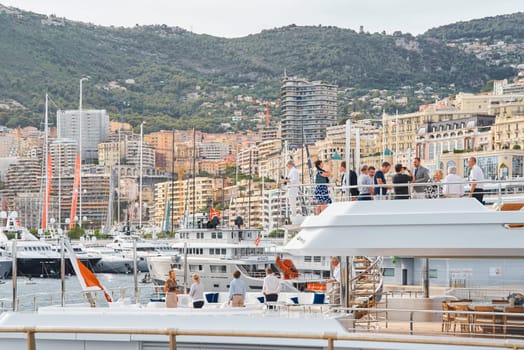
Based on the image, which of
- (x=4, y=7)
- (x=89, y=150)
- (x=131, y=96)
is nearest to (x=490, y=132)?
(x=131, y=96)

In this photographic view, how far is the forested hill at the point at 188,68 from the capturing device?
6619 inches

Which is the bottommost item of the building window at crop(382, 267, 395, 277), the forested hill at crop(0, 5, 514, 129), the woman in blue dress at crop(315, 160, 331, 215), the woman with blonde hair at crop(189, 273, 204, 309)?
the building window at crop(382, 267, 395, 277)

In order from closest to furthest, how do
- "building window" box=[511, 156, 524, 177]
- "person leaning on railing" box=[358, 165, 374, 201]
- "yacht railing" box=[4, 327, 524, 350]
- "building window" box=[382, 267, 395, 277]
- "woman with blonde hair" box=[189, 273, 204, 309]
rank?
"yacht railing" box=[4, 327, 524, 350] → "person leaning on railing" box=[358, 165, 374, 201] → "woman with blonde hair" box=[189, 273, 204, 309] → "building window" box=[382, 267, 395, 277] → "building window" box=[511, 156, 524, 177]

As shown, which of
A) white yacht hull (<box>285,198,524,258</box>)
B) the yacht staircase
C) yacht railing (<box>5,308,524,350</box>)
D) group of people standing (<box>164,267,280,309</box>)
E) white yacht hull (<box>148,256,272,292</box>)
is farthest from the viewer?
white yacht hull (<box>148,256,272,292</box>)

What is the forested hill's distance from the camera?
6619 inches

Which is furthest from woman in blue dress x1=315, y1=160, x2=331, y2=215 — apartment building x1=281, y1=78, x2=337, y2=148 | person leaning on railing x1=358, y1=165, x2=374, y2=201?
apartment building x1=281, y1=78, x2=337, y2=148

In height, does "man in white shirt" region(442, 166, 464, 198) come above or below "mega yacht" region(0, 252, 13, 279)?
above

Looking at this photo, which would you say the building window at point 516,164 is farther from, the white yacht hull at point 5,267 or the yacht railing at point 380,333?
the yacht railing at point 380,333

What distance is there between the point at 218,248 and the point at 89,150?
143347mm

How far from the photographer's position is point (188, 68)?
19500cm

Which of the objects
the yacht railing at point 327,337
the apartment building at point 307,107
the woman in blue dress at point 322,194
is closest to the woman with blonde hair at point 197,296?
the woman in blue dress at point 322,194

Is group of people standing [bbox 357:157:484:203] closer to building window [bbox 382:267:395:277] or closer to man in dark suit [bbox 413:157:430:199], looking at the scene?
man in dark suit [bbox 413:157:430:199]

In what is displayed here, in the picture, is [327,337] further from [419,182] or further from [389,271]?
[389,271]

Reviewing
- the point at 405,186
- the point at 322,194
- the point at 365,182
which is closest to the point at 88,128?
the point at 322,194
